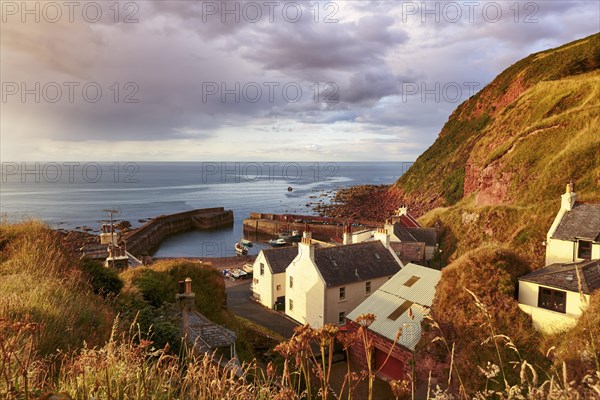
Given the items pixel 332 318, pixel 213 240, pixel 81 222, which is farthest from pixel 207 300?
pixel 81 222

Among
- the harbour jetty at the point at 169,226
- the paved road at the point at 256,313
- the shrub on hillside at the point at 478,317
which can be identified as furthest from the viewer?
the harbour jetty at the point at 169,226

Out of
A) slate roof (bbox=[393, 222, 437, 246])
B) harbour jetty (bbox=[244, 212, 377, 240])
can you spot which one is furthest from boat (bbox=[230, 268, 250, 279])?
harbour jetty (bbox=[244, 212, 377, 240])

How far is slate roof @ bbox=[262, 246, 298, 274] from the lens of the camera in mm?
32281

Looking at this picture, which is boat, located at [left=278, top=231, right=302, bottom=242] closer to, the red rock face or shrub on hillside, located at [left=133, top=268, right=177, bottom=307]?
the red rock face

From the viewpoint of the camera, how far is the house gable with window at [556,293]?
15.3 m

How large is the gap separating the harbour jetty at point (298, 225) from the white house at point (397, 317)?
49641 mm

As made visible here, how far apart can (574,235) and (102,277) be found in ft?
86.0

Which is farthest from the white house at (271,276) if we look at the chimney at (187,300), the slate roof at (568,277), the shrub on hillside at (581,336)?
the shrub on hillside at (581,336)

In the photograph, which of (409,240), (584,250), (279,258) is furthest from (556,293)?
(409,240)

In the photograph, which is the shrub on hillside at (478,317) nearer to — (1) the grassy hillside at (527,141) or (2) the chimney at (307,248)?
(2) the chimney at (307,248)

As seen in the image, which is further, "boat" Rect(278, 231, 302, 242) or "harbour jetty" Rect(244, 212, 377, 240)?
"harbour jetty" Rect(244, 212, 377, 240)

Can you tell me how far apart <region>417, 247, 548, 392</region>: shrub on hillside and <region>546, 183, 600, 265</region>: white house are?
26.8 ft

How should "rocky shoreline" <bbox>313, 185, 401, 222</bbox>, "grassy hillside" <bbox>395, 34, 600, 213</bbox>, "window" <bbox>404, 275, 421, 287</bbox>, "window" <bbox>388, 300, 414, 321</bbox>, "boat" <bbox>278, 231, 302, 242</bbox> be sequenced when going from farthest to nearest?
"rocky shoreline" <bbox>313, 185, 401, 222</bbox>, "boat" <bbox>278, 231, 302, 242</bbox>, "grassy hillside" <bbox>395, 34, 600, 213</bbox>, "window" <bbox>404, 275, 421, 287</bbox>, "window" <bbox>388, 300, 414, 321</bbox>

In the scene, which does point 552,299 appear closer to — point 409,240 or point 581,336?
point 581,336
